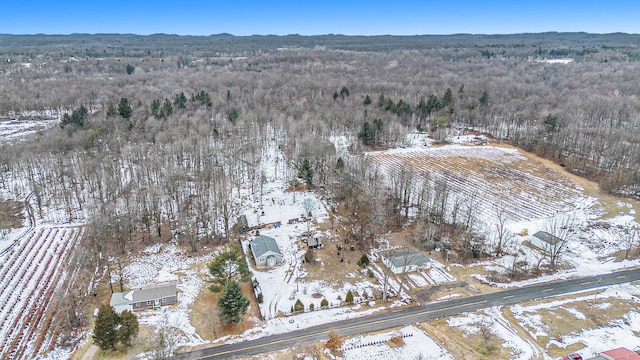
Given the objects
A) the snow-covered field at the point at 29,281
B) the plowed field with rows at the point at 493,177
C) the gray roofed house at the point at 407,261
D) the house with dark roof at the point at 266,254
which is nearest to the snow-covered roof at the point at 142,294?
the snow-covered field at the point at 29,281

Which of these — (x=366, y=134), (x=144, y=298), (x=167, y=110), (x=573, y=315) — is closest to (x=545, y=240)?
(x=573, y=315)

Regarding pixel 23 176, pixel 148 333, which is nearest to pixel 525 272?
pixel 148 333

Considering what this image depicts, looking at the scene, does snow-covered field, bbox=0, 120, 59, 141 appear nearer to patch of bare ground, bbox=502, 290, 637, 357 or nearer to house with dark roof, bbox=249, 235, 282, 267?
house with dark roof, bbox=249, 235, 282, 267

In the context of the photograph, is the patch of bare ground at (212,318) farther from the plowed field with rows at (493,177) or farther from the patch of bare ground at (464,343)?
the plowed field with rows at (493,177)

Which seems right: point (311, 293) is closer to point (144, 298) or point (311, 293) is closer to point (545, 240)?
point (144, 298)

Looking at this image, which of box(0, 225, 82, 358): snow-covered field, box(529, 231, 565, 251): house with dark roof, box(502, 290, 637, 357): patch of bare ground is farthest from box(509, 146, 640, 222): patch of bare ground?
box(0, 225, 82, 358): snow-covered field

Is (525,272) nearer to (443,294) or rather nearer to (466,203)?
(443,294)
